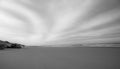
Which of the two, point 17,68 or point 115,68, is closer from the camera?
point 17,68

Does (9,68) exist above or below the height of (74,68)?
above

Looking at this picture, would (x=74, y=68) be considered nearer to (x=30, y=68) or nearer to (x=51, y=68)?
(x=51, y=68)

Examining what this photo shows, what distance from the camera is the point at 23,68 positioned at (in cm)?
226

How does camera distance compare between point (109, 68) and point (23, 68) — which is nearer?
point (23, 68)

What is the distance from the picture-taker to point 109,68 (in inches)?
101

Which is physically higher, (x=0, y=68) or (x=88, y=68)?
(x=0, y=68)

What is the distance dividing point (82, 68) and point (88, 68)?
12.0 inches

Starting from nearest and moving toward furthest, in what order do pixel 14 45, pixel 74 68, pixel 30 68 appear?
pixel 30 68 → pixel 74 68 → pixel 14 45

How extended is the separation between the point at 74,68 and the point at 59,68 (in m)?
0.72

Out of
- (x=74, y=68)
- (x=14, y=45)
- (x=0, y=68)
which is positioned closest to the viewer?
(x=0, y=68)

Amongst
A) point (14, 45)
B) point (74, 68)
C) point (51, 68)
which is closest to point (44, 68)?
point (51, 68)

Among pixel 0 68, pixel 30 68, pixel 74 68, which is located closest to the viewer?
pixel 0 68

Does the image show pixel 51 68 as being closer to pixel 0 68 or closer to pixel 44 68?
pixel 44 68

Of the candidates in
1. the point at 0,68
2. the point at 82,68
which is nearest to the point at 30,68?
the point at 0,68
